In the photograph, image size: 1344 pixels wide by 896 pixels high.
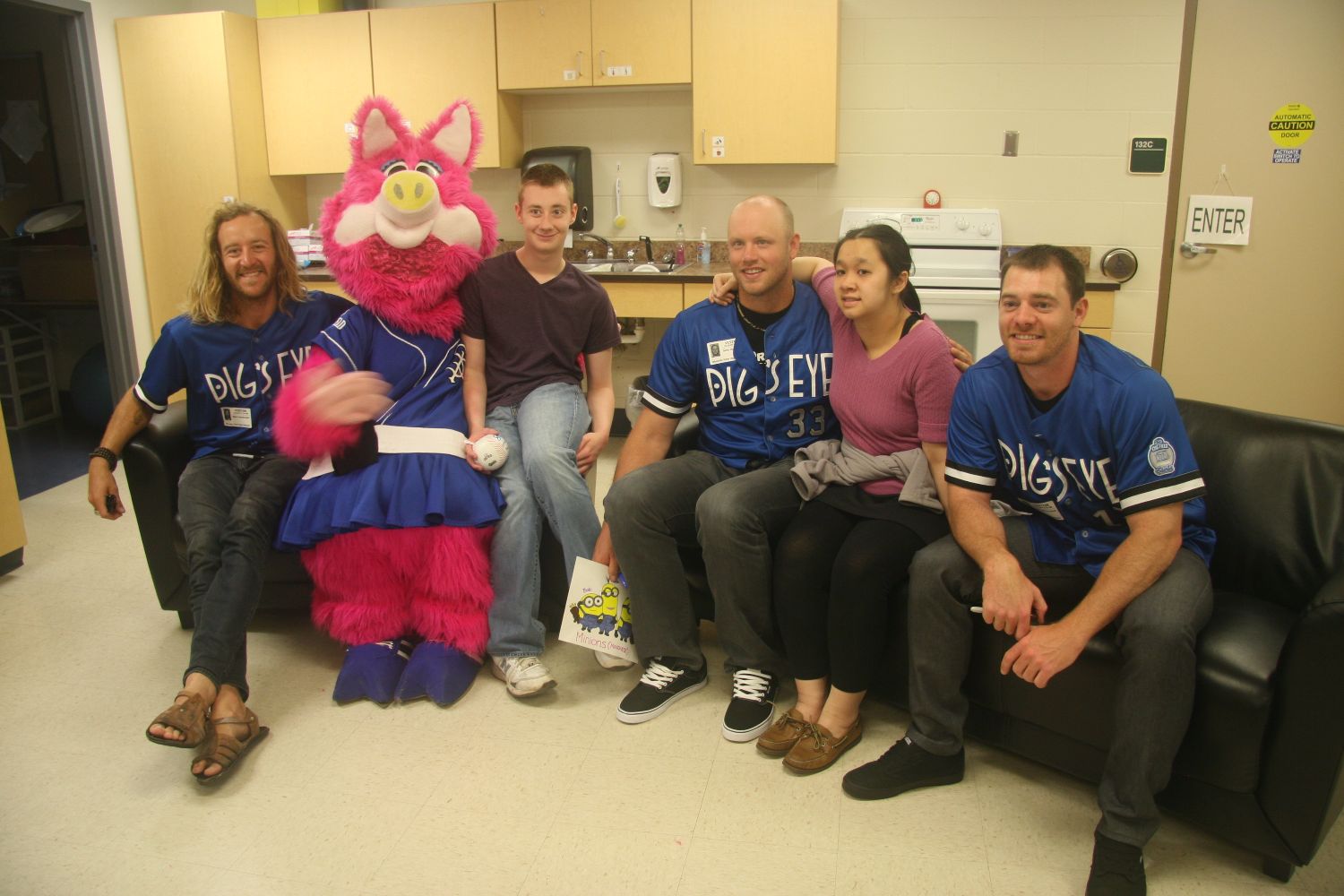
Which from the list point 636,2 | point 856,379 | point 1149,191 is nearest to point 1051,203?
point 1149,191

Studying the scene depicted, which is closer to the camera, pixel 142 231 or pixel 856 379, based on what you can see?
pixel 856 379

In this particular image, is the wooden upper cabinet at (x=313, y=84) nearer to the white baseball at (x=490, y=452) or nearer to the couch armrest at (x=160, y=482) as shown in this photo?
the couch armrest at (x=160, y=482)

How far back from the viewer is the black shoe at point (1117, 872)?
1694 millimetres

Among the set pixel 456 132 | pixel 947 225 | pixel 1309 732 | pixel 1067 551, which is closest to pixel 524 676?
pixel 1067 551

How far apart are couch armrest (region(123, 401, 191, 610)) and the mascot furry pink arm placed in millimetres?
423

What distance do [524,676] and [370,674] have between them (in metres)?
0.37

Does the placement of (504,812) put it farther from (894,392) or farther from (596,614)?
(894,392)

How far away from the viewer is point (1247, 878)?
177 cm

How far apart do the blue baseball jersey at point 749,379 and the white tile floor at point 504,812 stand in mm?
635

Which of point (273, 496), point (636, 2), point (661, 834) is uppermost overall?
point (636, 2)

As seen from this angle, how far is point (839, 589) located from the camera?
206 centimetres

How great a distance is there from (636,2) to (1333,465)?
3.24 m

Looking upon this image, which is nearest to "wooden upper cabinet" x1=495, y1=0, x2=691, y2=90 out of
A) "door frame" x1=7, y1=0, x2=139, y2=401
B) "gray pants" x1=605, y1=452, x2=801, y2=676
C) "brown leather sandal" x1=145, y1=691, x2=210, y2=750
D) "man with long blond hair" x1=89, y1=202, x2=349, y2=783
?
"door frame" x1=7, y1=0, x2=139, y2=401

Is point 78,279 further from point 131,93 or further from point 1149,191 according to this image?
point 1149,191
